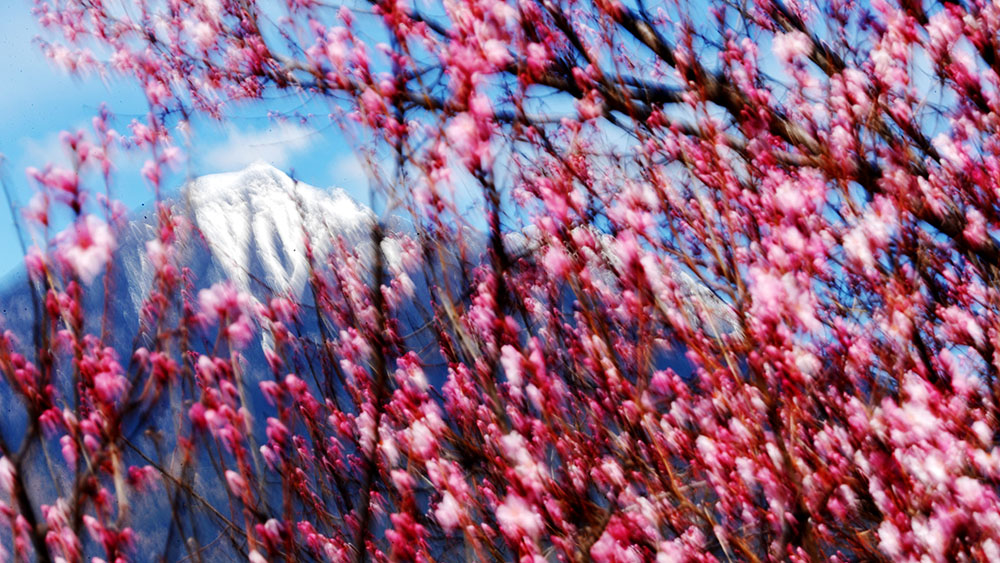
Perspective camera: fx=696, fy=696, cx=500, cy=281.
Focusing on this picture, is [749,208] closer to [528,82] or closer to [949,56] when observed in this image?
[949,56]

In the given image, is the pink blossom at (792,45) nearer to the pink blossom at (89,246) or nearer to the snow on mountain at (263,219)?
the pink blossom at (89,246)

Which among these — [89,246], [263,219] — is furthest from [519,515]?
[263,219]

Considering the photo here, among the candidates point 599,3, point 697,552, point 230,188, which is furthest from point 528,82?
point 230,188

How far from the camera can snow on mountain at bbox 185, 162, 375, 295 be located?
9773 millimetres

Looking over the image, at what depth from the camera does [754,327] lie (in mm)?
2025

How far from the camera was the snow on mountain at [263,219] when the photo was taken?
385 inches

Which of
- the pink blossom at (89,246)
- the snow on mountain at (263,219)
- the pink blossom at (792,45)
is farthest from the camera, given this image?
the snow on mountain at (263,219)

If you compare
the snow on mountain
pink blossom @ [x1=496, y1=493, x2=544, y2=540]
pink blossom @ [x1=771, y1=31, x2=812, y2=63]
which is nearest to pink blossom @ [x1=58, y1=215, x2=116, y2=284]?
pink blossom @ [x1=496, y1=493, x2=544, y2=540]

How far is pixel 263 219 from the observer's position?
10.4 meters

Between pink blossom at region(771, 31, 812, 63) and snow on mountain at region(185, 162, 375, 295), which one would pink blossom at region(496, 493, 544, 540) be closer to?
pink blossom at region(771, 31, 812, 63)

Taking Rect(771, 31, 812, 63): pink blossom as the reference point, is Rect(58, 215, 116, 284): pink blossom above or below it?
below

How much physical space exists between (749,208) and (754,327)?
1840 mm

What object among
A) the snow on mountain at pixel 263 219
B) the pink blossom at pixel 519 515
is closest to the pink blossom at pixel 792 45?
the pink blossom at pixel 519 515

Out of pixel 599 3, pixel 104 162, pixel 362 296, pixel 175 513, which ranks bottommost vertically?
pixel 175 513
